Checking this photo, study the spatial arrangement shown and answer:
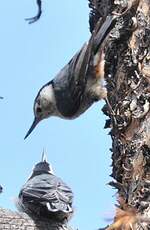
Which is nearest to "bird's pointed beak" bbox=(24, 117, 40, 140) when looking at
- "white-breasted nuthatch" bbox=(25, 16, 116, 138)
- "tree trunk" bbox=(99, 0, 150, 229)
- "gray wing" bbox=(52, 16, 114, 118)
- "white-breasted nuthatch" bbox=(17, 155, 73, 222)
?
"white-breasted nuthatch" bbox=(17, 155, 73, 222)

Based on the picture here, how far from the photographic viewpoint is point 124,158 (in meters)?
1.46

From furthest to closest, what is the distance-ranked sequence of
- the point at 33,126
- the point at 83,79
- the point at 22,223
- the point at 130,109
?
the point at 33,126 → the point at 22,223 → the point at 83,79 → the point at 130,109

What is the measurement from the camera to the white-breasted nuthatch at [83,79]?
6.56 feet

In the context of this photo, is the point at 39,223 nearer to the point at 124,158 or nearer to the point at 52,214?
the point at 52,214

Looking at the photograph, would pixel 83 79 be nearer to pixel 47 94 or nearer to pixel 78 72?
pixel 78 72

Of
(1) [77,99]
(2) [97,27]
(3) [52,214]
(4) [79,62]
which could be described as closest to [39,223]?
(3) [52,214]

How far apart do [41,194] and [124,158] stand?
Answer: 271 cm

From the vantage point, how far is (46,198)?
13.6 ft

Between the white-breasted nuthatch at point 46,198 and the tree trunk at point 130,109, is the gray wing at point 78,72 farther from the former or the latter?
the white-breasted nuthatch at point 46,198

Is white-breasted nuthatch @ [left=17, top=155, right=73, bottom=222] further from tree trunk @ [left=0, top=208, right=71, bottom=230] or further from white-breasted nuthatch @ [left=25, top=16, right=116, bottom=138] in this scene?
white-breasted nuthatch @ [left=25, top=16, right=116, bottom=138]

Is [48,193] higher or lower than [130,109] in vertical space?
lower

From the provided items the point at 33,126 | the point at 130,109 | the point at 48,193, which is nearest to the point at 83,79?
the point at 130,109

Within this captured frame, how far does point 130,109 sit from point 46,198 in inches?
107

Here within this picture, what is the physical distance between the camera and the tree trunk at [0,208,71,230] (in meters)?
4.09
